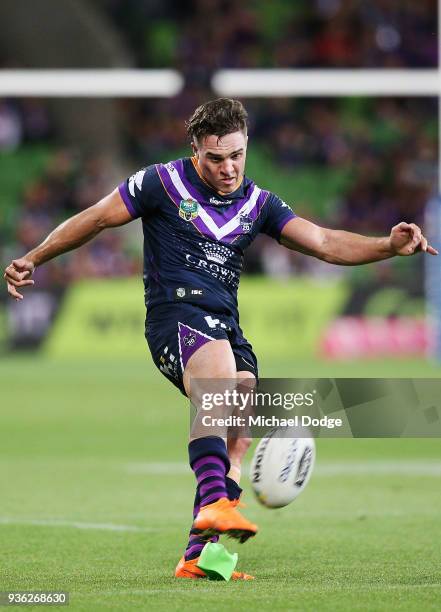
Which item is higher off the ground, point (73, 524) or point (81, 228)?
point (81, 228)

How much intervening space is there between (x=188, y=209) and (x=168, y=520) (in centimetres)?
265

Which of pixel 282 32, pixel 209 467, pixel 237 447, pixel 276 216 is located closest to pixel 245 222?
pixel 276 216

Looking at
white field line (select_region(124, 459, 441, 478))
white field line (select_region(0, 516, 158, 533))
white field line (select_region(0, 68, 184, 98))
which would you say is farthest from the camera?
white field line (select_region(0, 68, 184, 98))

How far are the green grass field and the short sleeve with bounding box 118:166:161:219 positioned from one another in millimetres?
1691

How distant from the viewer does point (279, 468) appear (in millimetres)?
6070

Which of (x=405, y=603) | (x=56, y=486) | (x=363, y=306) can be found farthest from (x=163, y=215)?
(x=363, y=306)

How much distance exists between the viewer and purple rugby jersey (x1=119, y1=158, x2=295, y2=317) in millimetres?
6238

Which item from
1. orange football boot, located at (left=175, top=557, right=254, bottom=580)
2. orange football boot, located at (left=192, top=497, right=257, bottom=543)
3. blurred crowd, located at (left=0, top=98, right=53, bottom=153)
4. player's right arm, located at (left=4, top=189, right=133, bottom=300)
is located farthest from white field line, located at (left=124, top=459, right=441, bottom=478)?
blurred crowd, located at (left=0, top=98, right=53, bottom=153)

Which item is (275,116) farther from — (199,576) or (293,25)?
(199,576)

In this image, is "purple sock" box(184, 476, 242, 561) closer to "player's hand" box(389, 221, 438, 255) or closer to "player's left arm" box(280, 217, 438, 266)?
"player's left arm" box(280, 217, 438, 266)

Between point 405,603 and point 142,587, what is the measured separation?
3.83 ft

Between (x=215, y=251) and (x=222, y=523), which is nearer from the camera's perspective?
(x=222, y=523)

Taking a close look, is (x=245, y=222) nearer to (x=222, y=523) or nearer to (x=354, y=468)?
(x=222, y=523)

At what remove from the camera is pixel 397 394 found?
21.3ft
